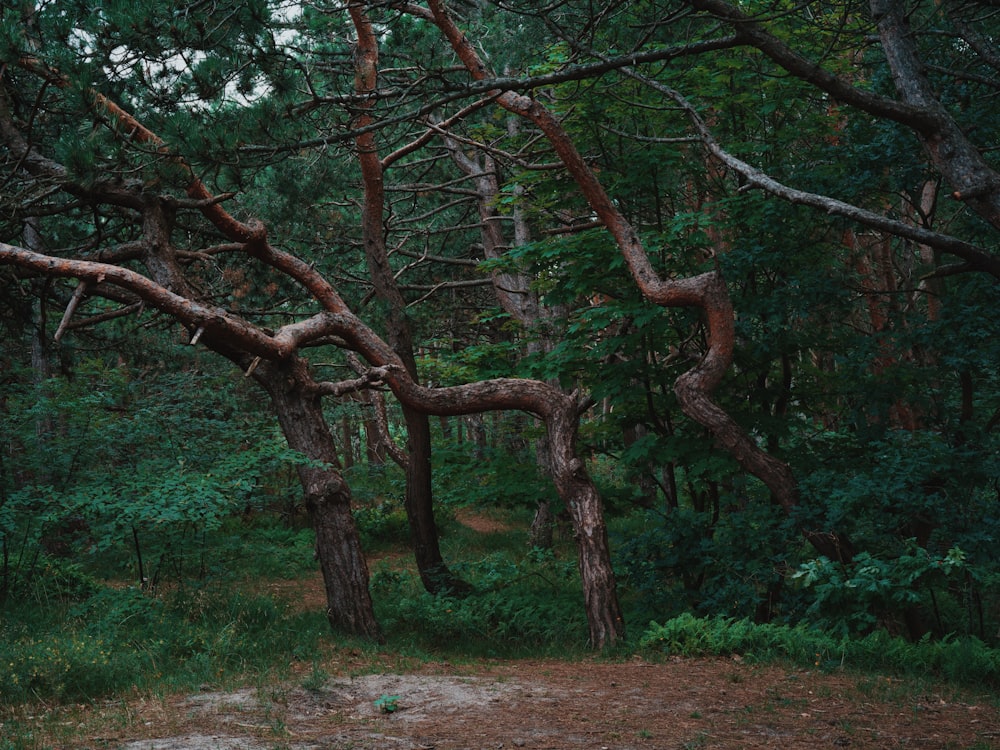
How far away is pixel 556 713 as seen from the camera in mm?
6191

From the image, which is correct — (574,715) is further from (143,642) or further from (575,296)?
(575,296)

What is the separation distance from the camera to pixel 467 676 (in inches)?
300

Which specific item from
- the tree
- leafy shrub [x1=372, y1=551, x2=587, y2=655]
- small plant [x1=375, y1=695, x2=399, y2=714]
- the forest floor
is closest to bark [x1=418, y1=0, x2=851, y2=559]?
the tree

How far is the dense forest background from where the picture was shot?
25.1 feet

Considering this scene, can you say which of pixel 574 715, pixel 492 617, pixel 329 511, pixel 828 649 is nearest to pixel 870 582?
pixel 828 649

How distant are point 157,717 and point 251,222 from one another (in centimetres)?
611

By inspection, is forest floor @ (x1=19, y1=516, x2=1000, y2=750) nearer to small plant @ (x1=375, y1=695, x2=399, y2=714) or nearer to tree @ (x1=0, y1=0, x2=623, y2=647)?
small plant @ (x1=375, y1=695, x2=399, y2=714)

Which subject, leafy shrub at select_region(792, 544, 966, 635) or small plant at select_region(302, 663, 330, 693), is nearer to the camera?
small plant at select_region(302, 663, 330, 693)

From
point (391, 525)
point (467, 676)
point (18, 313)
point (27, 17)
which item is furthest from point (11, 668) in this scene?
point (391, 525)

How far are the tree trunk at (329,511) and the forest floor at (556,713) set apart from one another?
161 cm

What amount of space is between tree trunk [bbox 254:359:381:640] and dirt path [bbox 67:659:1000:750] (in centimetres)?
215

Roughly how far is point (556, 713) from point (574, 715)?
140mm

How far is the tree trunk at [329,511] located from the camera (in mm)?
9461

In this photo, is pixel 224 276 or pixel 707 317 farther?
pixel 224 276
